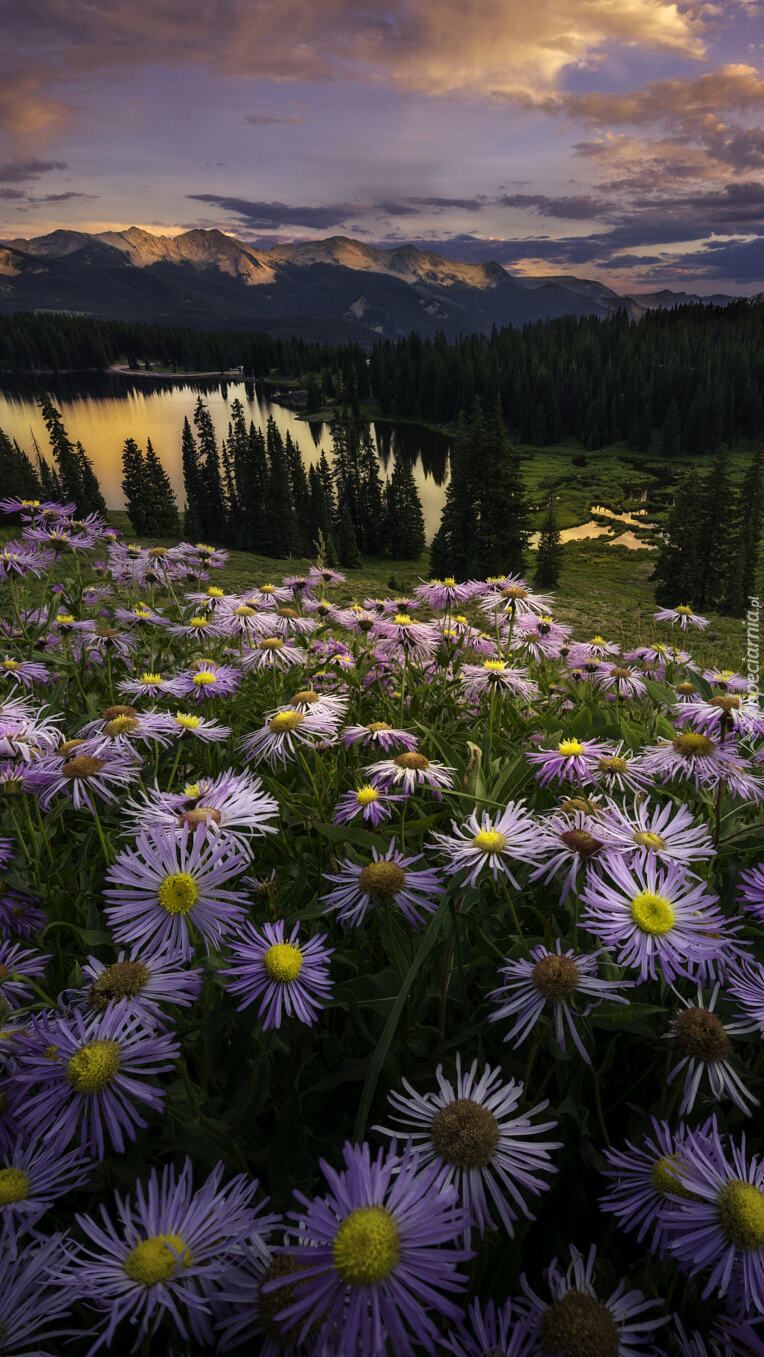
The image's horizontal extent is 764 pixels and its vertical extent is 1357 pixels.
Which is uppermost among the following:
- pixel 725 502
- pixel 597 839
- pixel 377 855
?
pixel 597 839

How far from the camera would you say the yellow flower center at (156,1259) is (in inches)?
35.9

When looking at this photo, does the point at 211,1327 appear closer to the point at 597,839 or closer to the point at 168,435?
the point at 597,839

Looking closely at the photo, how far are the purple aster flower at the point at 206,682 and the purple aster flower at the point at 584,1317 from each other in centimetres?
213

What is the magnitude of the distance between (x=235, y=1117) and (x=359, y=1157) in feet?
1.58

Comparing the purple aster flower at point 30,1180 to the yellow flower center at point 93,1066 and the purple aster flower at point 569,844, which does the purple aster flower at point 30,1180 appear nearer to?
the yellow flower center at point 93,1066

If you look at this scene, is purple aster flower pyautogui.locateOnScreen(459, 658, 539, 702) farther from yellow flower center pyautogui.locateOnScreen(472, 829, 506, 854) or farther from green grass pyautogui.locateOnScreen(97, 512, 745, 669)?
green grass pyautogui.locateOnScreen(97, 512, 745, 669)

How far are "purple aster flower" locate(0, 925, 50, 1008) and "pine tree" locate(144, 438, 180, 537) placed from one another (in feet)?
211

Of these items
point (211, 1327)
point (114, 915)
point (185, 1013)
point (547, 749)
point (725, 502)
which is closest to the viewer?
point (211, 1327)

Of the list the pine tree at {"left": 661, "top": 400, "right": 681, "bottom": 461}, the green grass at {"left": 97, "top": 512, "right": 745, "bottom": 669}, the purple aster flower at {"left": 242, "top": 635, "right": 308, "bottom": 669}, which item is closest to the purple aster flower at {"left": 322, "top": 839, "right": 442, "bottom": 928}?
the purple aster flower at {"left": 242, "top": 635, "right": 308, "bottom": 669}

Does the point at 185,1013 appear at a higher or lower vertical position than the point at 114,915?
lower

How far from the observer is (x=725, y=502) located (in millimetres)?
44938

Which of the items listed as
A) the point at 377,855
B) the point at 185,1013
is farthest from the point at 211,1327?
the point at 377,855

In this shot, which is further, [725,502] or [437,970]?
[725,502]

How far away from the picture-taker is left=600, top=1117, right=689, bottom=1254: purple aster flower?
3.51 ft
